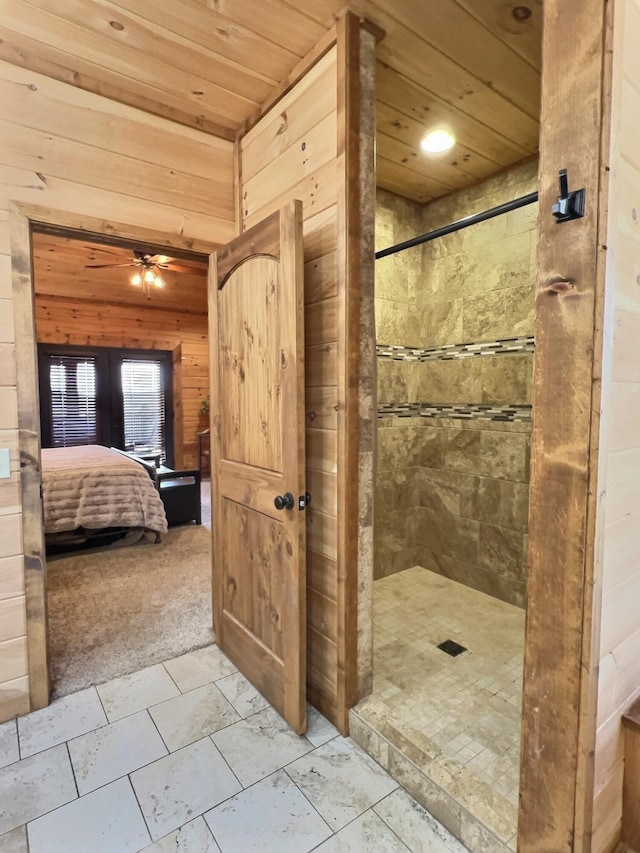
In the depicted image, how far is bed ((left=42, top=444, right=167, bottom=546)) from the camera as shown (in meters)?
3.64

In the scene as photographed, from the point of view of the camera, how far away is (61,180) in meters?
1.86

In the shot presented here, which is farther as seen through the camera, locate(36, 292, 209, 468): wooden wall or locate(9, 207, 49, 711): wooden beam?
locate(36, 292, 209, 468): wooden wall

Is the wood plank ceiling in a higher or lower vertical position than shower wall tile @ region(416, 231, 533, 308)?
higher

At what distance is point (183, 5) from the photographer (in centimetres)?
153

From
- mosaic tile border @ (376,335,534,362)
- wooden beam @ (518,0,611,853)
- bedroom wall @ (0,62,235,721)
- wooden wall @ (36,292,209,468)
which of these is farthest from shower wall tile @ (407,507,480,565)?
wooden wall @ (36,292,209,468)

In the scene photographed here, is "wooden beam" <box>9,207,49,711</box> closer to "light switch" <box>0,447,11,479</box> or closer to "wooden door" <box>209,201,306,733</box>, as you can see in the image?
"light switch" <box>0,447,11,479</box>

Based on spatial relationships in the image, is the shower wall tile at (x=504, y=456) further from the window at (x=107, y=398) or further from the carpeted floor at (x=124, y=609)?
the window at (x=107, y=398)

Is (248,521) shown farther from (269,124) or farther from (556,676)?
(269,124)

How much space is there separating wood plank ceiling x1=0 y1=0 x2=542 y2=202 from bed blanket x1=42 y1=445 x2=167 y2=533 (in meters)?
2.84

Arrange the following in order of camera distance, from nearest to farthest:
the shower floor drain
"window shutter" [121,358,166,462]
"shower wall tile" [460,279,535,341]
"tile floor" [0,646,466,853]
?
"tile floor" [0,646,466,853], the shower floor drain, "shower wall tile" [460,279,535,341], "window shutter" [121,358,166,462]

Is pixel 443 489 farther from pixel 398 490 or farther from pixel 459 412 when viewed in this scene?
pixel 459 412

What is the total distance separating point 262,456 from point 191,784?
116 centimetres

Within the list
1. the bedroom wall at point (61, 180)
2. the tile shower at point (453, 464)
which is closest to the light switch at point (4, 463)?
the bedroom wall at point (61, 180)

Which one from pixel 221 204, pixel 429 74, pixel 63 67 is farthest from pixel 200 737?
pixel 429 74
